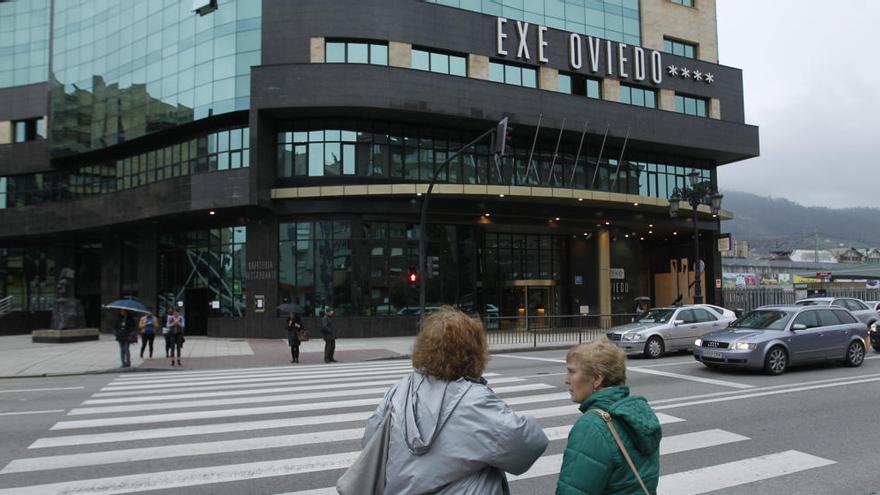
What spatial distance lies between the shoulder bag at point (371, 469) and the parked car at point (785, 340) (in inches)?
483

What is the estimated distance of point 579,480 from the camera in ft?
8.44

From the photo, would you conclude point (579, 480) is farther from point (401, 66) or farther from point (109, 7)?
point (109, 7)

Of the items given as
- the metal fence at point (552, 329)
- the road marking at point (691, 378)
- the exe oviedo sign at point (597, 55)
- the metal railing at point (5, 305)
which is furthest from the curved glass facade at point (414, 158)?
the metal railing at point (5, 305)

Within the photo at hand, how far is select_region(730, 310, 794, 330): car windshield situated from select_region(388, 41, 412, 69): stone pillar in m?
20.1

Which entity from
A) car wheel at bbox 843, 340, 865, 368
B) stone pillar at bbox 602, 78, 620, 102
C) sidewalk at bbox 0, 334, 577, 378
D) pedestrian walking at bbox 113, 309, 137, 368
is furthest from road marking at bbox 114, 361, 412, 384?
stone pillar at bbox 602, 78, 620, 102

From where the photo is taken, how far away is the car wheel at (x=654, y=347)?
56.7 ft

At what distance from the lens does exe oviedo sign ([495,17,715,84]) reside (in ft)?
107

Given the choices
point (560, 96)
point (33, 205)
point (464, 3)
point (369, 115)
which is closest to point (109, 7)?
point (33, 205)

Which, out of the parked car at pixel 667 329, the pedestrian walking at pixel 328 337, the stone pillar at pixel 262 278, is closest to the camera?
the parked car at pixel 667 329

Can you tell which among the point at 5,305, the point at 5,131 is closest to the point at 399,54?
the point at 5,131

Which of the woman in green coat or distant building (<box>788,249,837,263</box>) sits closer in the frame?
the woman in green coat

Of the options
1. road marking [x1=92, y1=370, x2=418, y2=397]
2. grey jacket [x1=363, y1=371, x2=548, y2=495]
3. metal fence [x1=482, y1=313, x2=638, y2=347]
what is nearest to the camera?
grey jacket [x1=363, y1=371, x2=548, y2=495]

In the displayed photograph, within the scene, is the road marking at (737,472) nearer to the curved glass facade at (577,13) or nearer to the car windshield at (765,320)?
the car windshield at (765,320)

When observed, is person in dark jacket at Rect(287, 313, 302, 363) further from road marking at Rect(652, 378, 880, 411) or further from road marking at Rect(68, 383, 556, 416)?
road marking at Rect(652, 378, 880, 411)
